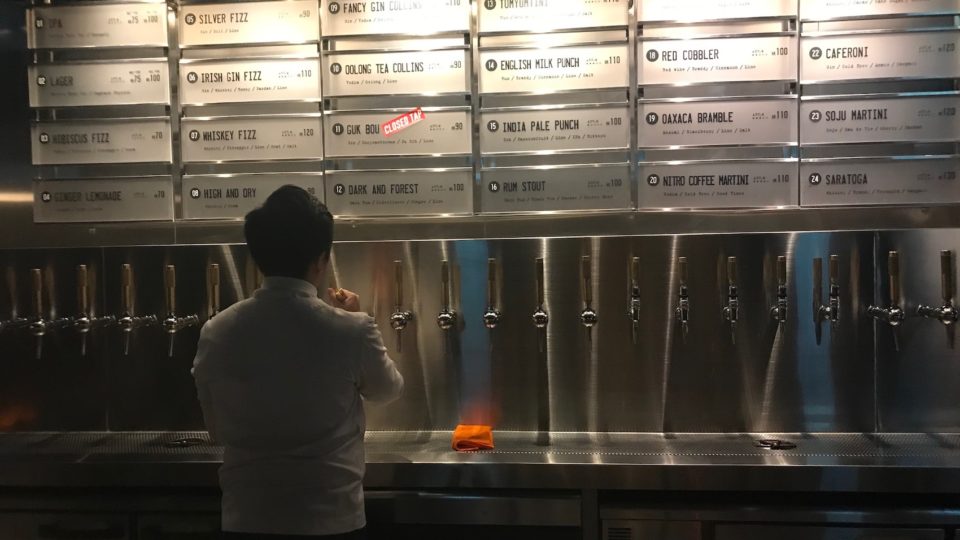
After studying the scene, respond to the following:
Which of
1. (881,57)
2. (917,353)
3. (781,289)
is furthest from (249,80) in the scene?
(917,353)

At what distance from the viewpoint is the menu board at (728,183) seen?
2.45 metres

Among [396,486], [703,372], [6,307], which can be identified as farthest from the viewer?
[6,307]

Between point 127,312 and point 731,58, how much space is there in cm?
207

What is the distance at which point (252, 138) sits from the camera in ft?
8.53

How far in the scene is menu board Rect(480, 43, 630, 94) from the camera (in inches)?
97.6

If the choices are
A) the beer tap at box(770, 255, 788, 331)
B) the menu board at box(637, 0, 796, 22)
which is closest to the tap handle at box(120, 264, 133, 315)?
the menu board at box(637, 0, 796, 22)

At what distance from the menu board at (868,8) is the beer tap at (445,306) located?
1.40 meters

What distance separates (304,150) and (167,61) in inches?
22.5

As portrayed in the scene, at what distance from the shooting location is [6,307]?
2580 mm

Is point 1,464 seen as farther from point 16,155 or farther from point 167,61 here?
point 167,61

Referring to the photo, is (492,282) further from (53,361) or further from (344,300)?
(53,361)

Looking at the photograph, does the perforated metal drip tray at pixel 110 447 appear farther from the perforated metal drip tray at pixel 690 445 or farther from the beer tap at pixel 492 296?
the beer tap at pixel 492 296

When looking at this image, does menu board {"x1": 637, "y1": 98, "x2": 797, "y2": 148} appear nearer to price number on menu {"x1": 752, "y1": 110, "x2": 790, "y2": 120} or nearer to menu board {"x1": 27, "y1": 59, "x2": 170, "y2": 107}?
price number on menu {"x1": 752, "y1": 110, "x2": 790, "y2": 120}

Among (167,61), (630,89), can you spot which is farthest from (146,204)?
(630,89)
